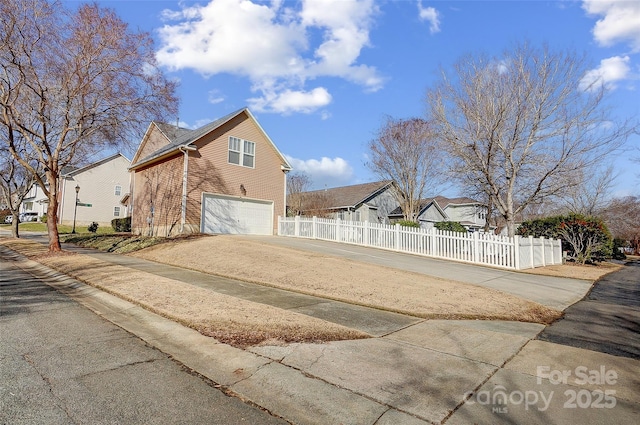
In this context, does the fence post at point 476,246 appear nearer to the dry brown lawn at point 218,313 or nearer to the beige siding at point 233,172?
the dry brown lawn at point 218,313

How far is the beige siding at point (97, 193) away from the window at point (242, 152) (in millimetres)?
30920

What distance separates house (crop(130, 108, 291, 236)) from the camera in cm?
1903

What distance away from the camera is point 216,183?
19812mm

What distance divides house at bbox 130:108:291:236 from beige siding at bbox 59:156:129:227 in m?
23.7

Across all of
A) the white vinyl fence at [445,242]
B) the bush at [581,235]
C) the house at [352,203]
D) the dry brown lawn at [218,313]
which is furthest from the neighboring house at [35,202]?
the bush at [581,235]

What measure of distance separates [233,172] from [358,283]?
45.6 ft

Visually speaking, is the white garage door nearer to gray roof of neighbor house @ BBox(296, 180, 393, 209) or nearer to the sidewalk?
gray roof of neighbor house @ BBox(296, 180, 393, 209)

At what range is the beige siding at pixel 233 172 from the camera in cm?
1908

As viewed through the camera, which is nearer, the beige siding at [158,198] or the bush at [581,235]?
the bush at [581,235]

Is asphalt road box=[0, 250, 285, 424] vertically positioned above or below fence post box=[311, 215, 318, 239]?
below

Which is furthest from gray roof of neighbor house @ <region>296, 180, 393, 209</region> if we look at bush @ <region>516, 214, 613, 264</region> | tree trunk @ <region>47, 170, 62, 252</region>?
tree trunk @ <region>47, 170, 62, 252</region>

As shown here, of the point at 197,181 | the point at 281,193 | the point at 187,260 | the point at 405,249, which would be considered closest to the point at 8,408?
the point at 187,260

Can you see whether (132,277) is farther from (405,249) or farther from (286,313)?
(405,249)

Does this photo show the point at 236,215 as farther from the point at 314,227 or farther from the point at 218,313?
the point at 218,313
